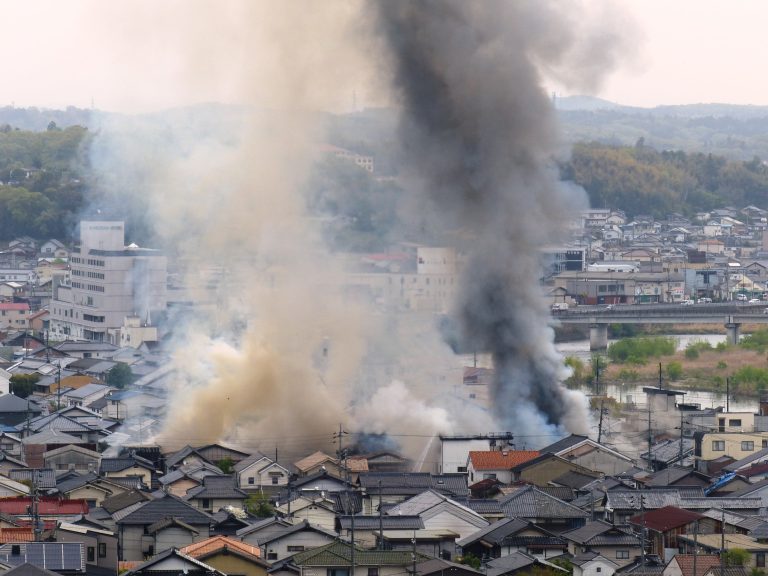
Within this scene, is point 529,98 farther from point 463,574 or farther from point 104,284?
point 104,284

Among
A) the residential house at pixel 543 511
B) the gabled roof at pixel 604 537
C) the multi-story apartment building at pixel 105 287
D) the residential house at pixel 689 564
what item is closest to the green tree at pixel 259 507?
the residential house at pixel 543 511

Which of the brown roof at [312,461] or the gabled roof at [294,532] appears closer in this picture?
the gabled roof at [294,532]

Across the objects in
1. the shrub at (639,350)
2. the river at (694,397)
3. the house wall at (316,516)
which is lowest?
the river at (694,397)

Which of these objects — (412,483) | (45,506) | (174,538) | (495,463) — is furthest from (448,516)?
(495,463)

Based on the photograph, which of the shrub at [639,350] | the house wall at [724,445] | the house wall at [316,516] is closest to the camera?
the house wall at [316,516]

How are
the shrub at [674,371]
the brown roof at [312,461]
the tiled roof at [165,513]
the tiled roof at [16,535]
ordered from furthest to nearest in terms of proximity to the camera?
the shrub at [674,371] < the brown roof at [312,461] < the tiled roof at [165,513] < the tiled roof at [16,535]

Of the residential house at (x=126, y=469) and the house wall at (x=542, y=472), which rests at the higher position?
the house wall at (x=542, y=472)

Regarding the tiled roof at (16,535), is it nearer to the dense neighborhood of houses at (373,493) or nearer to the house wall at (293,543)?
the dense neighborhood of houses at (373,493)
